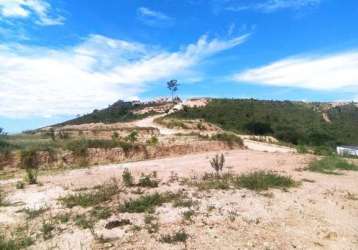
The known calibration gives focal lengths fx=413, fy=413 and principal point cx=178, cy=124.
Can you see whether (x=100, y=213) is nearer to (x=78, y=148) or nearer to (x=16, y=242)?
(x=16, y=242)

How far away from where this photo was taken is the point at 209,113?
232 feet

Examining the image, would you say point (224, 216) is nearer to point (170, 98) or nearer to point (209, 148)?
point (209, 148)

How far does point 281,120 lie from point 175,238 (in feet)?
211

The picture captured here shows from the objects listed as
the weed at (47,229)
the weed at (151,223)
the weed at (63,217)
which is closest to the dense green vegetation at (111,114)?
the weed at (63,217)

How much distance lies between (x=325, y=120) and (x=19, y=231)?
77565 mm

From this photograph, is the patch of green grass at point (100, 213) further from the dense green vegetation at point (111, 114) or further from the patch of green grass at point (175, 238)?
the dense green vegetation at point (111, 114)

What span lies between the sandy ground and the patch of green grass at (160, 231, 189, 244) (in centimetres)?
15

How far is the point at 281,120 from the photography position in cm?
7006

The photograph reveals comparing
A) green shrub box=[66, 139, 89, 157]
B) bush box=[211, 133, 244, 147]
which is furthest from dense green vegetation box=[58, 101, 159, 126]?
green shrub box=[66, 139, 89, 157]

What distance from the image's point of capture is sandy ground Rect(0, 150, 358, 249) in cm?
835

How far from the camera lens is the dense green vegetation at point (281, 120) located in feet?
195

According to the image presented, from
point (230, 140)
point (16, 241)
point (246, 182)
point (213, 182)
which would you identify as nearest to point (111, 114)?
point (230, 140)

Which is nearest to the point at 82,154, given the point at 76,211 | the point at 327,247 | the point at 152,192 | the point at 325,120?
the point at 152,192

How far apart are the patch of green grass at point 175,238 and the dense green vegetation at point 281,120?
47.4 metres
